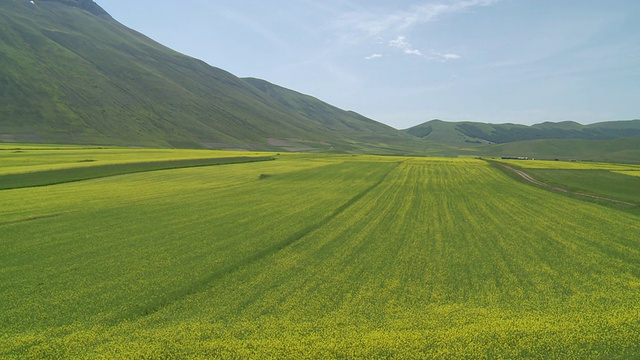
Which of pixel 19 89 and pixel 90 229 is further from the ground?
pixel 19 89

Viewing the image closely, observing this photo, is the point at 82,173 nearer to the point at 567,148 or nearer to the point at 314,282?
the point at 314,282

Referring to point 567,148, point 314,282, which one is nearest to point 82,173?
point 314,282

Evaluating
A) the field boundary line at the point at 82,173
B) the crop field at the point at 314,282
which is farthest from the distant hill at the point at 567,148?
the crop field at the point at 314,282

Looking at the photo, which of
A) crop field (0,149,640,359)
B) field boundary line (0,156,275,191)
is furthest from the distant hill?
crop field (0,149,640,359)

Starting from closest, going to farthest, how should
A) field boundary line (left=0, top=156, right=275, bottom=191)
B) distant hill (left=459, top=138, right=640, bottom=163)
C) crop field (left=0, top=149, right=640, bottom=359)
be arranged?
crop field (left=0, top=149, right=640, bottom=359) < field boundary line (left=0, top=156, right=275, bottom=191) < distant hill (left=459, top=138, right=640, bottom=163)

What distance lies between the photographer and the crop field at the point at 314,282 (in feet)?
31.7

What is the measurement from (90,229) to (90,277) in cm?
830

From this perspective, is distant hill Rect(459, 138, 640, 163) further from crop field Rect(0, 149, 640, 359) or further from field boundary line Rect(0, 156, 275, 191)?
crop field Rect(0, 149, 640, 359)

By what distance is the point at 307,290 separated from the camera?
12.9 m

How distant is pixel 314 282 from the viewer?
1355 centimetres

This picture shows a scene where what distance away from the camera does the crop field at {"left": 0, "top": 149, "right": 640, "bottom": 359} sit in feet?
31.7

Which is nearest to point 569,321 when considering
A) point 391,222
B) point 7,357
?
point 391,222

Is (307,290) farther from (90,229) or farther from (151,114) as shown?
(151,114)

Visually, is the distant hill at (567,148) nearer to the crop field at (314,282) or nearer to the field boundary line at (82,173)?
the field boundary line at (82,173)
